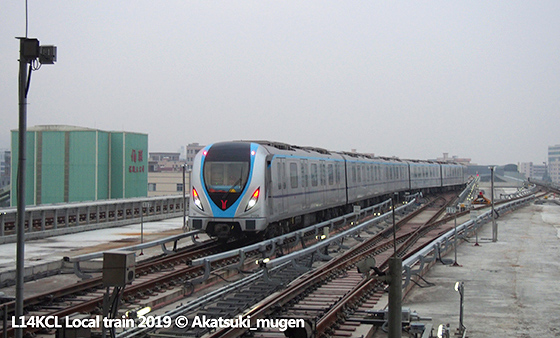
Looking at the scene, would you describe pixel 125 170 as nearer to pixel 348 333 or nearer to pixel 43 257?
pixel 43 257

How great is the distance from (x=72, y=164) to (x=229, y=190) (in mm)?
30189

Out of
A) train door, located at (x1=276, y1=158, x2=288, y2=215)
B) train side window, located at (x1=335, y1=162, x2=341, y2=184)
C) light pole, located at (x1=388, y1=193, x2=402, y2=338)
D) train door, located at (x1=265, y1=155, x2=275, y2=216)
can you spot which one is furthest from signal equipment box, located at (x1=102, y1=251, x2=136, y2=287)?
train side window, located at (x1=335, y1=162, x2=341, y2=184)

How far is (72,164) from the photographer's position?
4519 centimetres

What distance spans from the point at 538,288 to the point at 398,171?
28978 millimetres

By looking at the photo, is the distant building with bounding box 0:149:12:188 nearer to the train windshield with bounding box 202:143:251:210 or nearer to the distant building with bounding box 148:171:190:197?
the distant building with bounding box 148:171:190:197

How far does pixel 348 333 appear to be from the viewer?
10.4 meters

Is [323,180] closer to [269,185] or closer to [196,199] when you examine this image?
[269,185]

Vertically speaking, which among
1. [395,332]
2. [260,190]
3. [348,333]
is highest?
[260,190]

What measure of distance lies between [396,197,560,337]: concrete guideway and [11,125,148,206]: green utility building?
3005 cm

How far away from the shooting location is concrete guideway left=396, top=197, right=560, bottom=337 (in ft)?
36.8

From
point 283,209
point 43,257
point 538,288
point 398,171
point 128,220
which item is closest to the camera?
point 538,288


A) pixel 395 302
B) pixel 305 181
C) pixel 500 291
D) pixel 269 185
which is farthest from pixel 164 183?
pixel 395 302

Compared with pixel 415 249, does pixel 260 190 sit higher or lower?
higher

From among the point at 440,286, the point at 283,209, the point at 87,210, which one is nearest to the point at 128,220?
the point at 87,210
